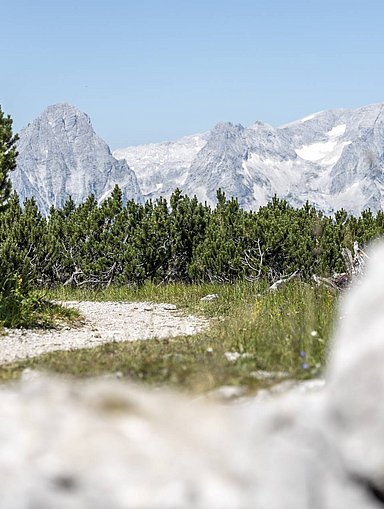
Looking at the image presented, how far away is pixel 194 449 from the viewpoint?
10.2 ft

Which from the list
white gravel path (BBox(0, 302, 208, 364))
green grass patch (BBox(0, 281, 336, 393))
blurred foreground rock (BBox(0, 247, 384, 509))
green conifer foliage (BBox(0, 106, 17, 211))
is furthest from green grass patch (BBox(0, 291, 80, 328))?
blurred foreground rock (BBox(0, 247, 384, 509))

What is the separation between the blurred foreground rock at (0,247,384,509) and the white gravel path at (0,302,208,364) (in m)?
4.64

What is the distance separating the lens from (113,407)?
3.29 meters

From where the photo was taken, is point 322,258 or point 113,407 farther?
point 322,258

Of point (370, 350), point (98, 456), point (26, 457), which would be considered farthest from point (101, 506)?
point (370, 350)

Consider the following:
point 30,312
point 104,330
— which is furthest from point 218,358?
point 30,312

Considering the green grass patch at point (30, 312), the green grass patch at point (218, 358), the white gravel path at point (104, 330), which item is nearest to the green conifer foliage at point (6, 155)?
the green grass patch at point (30, 312)

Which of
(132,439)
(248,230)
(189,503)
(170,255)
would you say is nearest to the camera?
(189,503)

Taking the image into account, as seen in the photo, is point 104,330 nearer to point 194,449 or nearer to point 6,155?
point 6,155

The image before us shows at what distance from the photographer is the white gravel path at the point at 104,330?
9477 millimetres

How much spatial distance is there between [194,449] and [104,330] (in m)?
9.03

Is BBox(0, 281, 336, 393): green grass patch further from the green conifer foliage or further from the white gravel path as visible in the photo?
the green conifer foliage

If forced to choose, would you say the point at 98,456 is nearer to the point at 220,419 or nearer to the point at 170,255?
the point at 220,419

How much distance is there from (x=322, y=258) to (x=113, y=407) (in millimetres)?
15823
